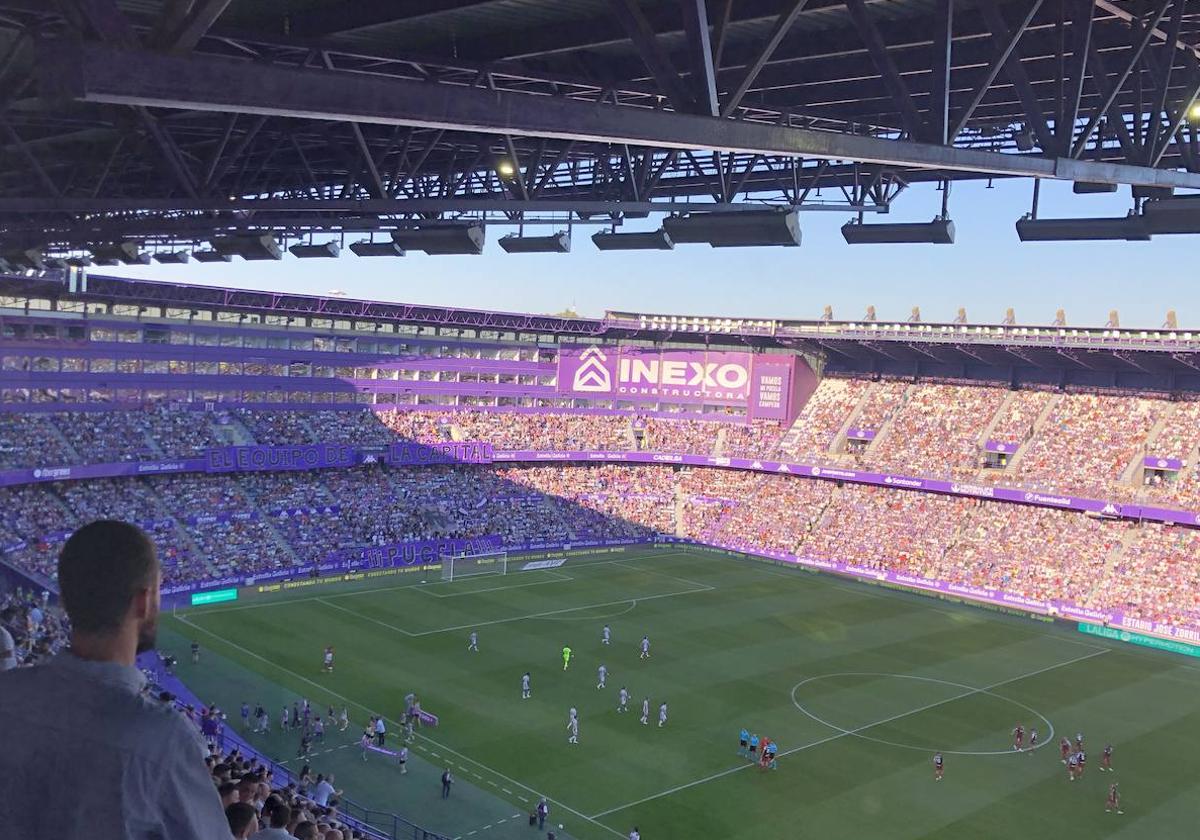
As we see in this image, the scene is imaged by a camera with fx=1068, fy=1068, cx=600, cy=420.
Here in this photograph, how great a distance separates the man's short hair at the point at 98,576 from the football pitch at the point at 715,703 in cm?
2458

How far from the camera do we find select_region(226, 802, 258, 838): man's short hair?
4.49 m

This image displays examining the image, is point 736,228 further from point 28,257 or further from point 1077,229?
point 28,257

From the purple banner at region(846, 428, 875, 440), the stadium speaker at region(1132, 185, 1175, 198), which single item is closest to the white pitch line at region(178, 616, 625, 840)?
the stadium speaker at region(1132, 185, 1175, 198)

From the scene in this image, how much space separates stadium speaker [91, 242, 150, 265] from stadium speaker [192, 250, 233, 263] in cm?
168

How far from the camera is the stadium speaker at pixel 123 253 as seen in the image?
26458 mm

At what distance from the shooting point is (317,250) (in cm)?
2214

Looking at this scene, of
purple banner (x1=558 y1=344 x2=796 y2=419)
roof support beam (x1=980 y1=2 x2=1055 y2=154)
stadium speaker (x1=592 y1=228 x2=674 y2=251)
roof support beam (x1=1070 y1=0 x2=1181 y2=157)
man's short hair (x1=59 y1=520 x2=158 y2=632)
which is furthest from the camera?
purple banner (x1=558 y1=344 x2=796 y2=419)

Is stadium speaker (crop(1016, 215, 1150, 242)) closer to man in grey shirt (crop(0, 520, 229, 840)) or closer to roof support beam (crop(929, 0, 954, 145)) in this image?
roof support beam (crop(929, 0, 954, 145))

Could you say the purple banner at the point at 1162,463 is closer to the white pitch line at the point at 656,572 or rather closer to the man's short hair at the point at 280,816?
the white pitch line at the point at 656,572

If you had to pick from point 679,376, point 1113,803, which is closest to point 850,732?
point 1113,803

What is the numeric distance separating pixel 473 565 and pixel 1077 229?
153 feet

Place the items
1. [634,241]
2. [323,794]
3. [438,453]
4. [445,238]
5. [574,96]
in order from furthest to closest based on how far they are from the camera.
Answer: [438,453] < [323,794] < [445,238] < [634,241] < [574,96]

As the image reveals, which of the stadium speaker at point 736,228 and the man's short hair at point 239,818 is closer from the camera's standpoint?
the man's short hair at point 239,818

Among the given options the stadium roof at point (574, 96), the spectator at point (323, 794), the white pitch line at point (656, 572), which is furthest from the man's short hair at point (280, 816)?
the white pitch line at point (656, 572)
